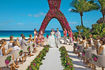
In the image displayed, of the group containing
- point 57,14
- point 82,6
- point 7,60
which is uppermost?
point 82,6

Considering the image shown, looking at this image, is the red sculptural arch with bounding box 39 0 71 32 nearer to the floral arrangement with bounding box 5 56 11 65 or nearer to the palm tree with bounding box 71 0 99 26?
the palm tree with bounding box 71 0 99 26

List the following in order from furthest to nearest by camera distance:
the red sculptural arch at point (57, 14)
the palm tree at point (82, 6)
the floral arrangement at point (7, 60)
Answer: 1. the palm tree at point (82, 6)
2. the red sculptural arch at point (57, 14)
3. the floral arrangement at point (7, 60)

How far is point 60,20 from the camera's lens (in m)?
24.5

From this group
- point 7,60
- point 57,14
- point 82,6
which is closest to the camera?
point 7,60

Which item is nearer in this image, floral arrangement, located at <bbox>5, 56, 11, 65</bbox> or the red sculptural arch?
floral arrangement, located at <bbox>5, 56, 11, 65</bbox>

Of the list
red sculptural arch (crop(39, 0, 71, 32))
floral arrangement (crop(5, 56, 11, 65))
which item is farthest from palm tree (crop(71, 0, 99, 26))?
floral arrangement (crop(5, 56, 11, 65))

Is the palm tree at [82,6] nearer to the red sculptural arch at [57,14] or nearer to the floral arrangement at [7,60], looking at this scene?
the red sculptural arch at [57,14]

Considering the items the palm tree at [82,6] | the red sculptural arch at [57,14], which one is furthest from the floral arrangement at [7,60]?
the palm tree at [82,6]

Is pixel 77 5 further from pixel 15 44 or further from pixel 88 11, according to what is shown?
pixel 15 44

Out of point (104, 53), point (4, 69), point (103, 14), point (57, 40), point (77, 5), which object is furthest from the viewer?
point (77, 5)

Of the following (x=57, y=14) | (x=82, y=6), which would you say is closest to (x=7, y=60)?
(x=57, y=14)

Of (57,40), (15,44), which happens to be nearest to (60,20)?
(57,40)

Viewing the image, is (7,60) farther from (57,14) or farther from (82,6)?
(82,6)

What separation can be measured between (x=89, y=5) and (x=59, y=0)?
14.8m
